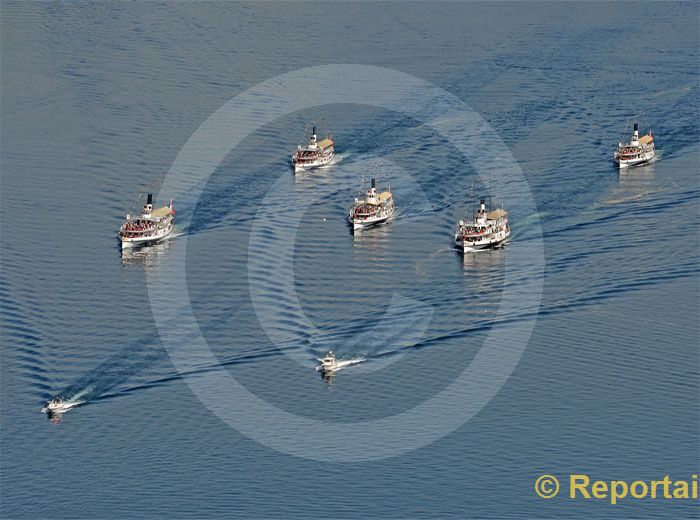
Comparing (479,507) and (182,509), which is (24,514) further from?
(479,507)

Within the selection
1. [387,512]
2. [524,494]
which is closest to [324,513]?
[387,512]

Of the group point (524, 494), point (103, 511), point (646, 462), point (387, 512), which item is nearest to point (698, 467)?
point (646, 462)

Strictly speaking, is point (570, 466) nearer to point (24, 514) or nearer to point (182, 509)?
point (182, 509)

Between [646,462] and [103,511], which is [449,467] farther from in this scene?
[103,511]

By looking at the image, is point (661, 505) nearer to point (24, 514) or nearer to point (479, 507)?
point (479, 507)

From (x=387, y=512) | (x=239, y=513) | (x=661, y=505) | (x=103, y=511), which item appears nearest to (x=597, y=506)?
(x=661, y=505)

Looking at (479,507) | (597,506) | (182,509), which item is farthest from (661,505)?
(182,509)
